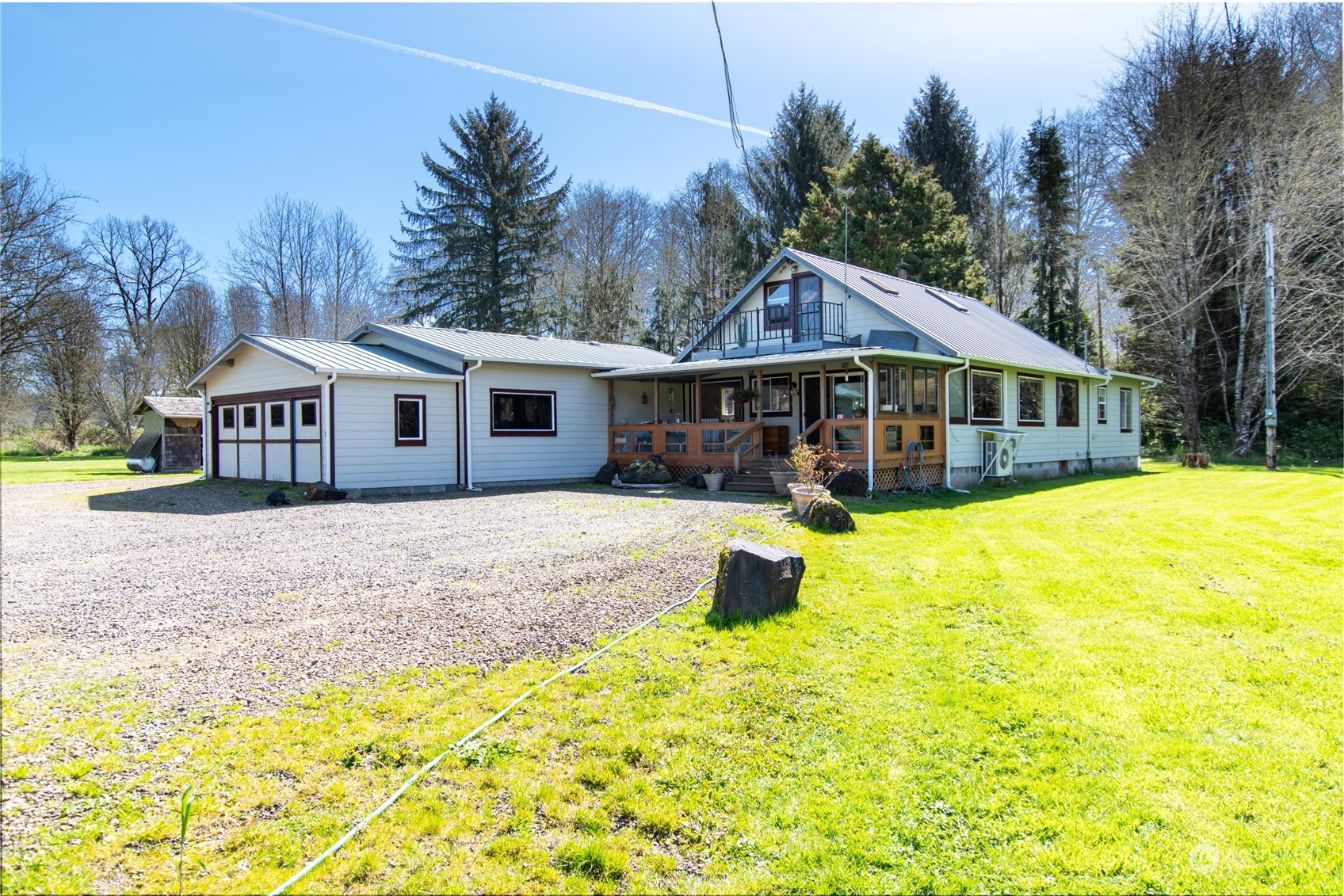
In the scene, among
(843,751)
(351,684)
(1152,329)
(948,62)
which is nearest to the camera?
(843,751)

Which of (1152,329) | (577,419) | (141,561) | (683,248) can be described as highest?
(683,248)

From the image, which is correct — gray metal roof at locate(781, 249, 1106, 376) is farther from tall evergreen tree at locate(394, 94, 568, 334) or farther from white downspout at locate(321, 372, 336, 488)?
tall evergreen tree at locate(394, 94, 568, 334)

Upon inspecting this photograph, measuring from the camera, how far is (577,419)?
17.5 metres

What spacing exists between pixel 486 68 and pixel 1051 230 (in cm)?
3145

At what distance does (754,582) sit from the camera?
5129 millimetres

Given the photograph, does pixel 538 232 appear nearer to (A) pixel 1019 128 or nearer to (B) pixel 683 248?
(B) pixel 683 248

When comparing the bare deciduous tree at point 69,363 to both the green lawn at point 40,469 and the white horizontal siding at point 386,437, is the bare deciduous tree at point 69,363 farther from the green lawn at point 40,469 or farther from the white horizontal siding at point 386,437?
the white horizontal siding at point 386,437

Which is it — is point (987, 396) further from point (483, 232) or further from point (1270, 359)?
point (483, 232)

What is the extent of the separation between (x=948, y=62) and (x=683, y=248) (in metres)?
27.8

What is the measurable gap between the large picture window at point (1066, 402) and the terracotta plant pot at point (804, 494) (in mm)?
11220

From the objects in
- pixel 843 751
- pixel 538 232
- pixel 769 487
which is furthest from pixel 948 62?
pixel 538 232

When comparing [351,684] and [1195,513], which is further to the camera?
[1195,513]

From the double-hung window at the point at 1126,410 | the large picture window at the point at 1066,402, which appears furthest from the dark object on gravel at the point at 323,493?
the double-hung window at the point at 1126,410

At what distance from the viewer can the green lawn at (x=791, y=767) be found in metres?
2.30
